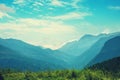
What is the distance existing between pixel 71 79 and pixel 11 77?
43451 millimetres

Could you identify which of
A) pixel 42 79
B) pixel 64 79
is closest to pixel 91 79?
pixel 64 79

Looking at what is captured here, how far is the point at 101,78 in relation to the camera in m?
196

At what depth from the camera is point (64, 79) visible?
192500 millimetres

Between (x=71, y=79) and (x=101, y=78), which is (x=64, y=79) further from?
(x=101, y=78)

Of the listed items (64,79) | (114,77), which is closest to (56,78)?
(64,79)

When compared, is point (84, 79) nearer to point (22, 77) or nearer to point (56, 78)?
point (56, 78)

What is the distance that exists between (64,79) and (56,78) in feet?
29.7

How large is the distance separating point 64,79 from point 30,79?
82.5ft

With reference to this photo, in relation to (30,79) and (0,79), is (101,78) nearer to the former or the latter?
(30,79)

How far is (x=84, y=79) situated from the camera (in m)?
193

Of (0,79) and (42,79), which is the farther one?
(42,79)

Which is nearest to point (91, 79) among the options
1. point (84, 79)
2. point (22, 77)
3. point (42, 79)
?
point (84, 79)

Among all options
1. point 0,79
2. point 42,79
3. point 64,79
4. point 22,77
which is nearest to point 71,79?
point 64,79

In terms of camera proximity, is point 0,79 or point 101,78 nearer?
point 0,79
